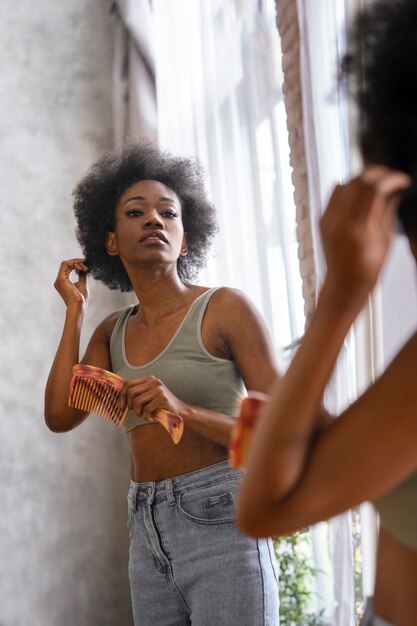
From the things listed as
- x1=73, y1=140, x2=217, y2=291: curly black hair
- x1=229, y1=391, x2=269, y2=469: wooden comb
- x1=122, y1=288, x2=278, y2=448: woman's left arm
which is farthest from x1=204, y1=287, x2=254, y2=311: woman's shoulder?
x1=229, y1=391, x2=269, y2=469: wooden comb

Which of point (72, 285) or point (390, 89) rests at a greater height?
point (72, 285)

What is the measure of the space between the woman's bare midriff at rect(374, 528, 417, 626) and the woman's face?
135cm

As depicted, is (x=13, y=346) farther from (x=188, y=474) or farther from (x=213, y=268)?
(x=188, y=474)

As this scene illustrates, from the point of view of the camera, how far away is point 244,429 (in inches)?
36.3

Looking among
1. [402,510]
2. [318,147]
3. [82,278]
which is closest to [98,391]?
[82,278]

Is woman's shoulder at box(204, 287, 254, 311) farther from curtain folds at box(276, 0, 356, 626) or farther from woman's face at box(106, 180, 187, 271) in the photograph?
curtain folds at box(276, 0, 356, 626)

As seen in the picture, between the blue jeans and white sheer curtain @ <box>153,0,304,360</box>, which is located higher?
white sheer curtain @ <box>153,0,304,360</box>

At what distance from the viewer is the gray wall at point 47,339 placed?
3277 millimetres

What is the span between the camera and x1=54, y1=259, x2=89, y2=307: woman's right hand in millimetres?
2410

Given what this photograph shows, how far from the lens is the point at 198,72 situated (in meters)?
3.20

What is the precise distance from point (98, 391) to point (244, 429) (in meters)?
1.10

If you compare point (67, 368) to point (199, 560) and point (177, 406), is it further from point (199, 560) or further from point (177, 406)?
point (199, 560)

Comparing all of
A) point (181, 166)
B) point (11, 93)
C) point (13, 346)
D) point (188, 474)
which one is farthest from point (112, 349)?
point (11, 93)

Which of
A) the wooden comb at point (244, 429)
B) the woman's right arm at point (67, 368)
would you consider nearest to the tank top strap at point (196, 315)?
the woman's right arm at point (67, 368)
